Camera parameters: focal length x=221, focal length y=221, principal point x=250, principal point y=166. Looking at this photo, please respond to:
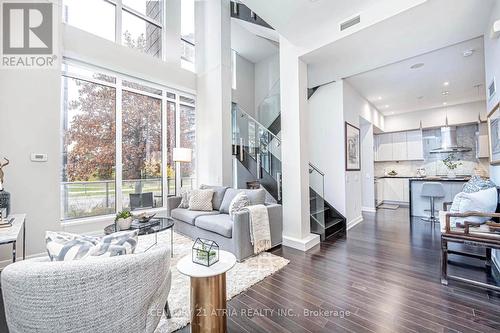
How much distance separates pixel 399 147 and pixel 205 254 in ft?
27.1

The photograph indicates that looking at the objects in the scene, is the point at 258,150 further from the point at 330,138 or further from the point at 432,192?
the point at 432,192

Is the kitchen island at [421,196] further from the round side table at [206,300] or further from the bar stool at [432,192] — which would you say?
the round side table at [206,300]

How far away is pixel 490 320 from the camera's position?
1841 mm

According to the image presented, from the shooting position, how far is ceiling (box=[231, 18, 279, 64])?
6025 millimetres

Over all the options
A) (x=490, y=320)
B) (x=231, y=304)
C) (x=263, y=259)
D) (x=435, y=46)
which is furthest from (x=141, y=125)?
(x=490, y=320)

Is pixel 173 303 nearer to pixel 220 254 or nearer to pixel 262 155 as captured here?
pixel 220 254

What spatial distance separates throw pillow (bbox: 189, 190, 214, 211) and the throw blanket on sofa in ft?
3.87

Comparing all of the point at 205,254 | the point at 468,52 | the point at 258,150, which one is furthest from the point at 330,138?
the point at 205,254

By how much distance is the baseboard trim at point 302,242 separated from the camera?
3467mm

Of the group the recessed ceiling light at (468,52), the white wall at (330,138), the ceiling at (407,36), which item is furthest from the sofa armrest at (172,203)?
the recessed ceiling light at (468,52)

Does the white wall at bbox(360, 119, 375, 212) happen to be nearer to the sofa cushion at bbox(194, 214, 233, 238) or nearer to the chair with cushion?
the sofa cushion at bbox(194, 214, 233, 238)

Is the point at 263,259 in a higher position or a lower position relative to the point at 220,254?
lower

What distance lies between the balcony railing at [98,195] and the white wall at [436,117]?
7.87m

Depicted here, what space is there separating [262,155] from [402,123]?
576cm
